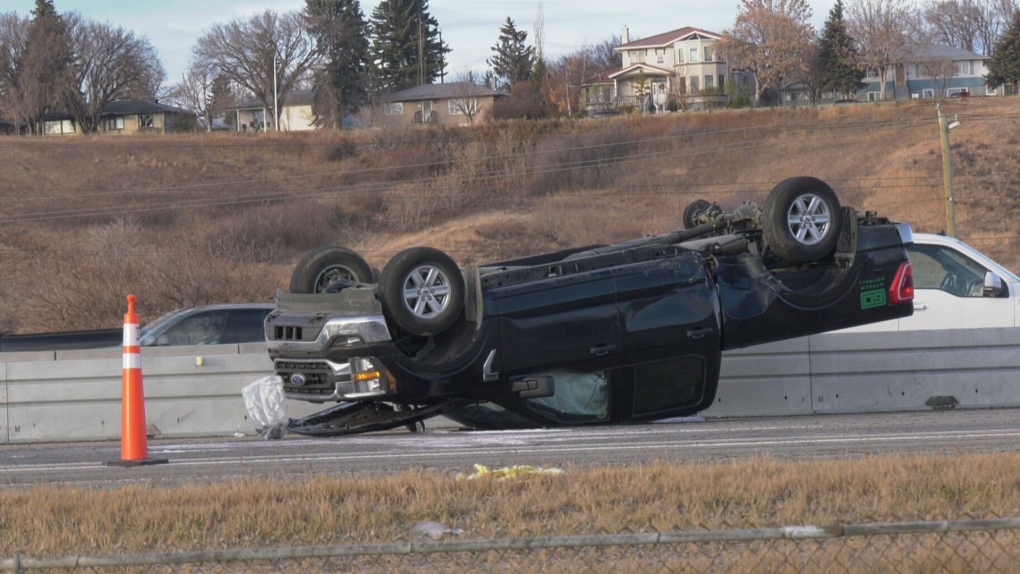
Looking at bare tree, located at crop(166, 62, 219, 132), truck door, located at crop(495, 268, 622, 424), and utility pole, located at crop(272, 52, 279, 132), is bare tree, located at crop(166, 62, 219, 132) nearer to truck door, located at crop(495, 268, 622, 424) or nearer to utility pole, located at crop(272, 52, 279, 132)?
utility pole, located at crop(272, 52, 279, 132)

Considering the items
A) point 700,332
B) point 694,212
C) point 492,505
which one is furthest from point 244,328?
point 492,505

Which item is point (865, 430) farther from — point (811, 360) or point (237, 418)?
point (237, 418)

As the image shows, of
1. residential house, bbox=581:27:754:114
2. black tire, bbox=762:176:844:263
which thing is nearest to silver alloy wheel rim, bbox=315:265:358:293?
black tire, bbox=762:176:844:263

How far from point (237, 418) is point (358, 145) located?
197 ft

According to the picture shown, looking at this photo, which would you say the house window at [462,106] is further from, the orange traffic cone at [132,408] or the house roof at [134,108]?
the orange traffic cone at [132,408]

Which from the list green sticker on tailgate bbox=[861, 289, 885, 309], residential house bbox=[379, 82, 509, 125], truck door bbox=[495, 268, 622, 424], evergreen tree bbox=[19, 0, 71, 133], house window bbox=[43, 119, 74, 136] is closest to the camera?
truck door bbox=[495, 268, 622, 424]

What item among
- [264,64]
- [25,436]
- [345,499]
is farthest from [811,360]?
[264,64]

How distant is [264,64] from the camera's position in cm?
9288

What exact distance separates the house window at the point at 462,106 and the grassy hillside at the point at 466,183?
1587cm

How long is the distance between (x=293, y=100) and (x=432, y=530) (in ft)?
302

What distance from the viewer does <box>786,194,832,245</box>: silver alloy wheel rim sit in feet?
33.0

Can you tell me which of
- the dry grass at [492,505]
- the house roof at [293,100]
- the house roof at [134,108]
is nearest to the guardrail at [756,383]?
the dry grass at [492,505]

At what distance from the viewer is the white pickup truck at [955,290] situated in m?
12.8

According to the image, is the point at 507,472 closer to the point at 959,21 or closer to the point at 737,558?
the point at 737,558
